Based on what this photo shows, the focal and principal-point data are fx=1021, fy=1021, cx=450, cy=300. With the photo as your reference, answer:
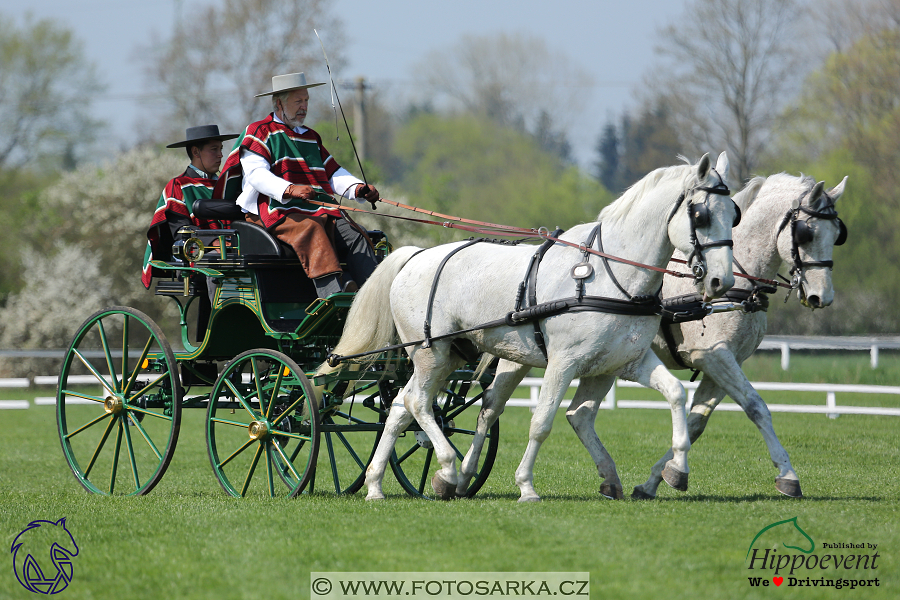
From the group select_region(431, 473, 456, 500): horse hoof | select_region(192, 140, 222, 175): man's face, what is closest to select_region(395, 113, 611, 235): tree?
select_region(192, 140, 222, 175): man's face

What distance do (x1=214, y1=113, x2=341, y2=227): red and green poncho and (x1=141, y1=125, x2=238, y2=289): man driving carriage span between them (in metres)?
0.84

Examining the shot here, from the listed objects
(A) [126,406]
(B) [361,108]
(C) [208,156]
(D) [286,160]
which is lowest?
(A) [126,406]

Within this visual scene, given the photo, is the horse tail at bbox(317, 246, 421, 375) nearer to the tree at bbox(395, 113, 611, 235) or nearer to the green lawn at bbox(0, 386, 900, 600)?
the green lawn at bbox(0, 386, 900, 600)

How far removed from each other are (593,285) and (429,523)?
1.68 m

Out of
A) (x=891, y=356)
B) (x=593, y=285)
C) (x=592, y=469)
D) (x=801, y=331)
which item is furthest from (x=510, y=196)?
(x=593, y=285)

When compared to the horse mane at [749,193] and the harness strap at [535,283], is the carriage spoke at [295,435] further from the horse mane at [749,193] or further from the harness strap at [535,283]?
the horse mane at [749,193]

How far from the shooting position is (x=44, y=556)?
4.93 meters

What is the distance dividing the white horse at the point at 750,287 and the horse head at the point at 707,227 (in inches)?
40.7

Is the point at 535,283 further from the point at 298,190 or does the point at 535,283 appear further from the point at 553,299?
the point at 298,190

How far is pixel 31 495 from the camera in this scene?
7570 millimetres

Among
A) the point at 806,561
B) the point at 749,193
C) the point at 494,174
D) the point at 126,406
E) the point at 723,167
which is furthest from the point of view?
the point at 494,174

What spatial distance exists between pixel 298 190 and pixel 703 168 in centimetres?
269

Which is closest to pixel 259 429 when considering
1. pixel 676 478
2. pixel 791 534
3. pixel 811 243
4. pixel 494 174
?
pixel 676 478

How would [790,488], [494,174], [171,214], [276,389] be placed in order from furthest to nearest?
[494,174]
[171,214]
[276,389]
[790,488]
